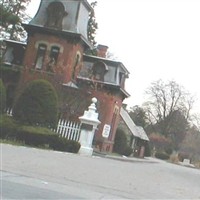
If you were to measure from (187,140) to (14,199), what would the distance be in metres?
98.1

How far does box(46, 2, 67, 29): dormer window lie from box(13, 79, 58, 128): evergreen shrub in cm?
1576

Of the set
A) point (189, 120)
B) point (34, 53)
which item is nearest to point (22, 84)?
point (34, 53)

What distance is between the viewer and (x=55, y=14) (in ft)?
139

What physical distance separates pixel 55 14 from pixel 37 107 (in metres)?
17.4

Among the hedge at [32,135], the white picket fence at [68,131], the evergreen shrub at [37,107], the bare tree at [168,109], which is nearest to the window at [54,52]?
the white picket fence at [68,131]

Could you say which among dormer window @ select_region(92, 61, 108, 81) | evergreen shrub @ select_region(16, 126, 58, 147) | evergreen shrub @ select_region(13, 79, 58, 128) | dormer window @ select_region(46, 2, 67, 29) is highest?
dormer window @ select_region(46, 2, 67, 29)

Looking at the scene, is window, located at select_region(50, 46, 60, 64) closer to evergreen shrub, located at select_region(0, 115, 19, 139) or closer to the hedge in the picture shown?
the hedge

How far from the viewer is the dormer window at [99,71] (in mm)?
44625

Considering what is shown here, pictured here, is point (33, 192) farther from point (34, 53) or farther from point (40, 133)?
point (34, 53)

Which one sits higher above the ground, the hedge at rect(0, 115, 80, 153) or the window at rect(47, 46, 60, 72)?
the window at rect(47, 46, 60, 72)

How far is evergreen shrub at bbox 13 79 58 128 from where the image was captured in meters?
26.4

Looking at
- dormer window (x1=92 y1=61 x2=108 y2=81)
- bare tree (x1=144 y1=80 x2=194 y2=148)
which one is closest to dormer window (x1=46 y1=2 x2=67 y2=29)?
dormer window (x1=92 y1=61 x2=108 y2=81)

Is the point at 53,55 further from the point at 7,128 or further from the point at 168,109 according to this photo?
the point at 168,109

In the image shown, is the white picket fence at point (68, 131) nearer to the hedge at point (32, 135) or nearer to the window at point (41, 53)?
the hedge at point (32, 135)
